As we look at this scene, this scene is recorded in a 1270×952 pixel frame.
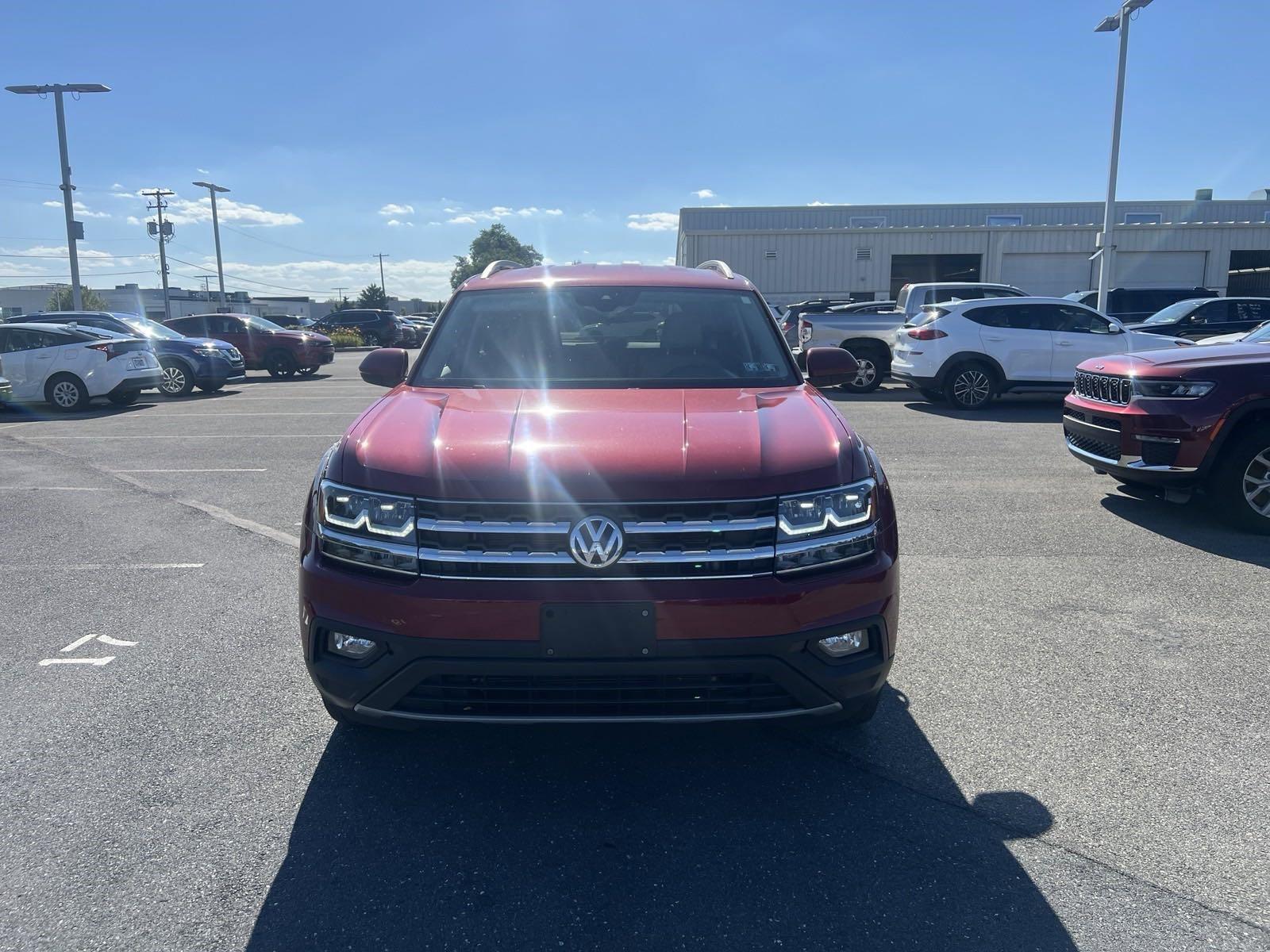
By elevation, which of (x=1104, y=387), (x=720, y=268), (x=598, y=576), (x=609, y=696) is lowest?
(x=609, y=696)

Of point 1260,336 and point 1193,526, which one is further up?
point 1260,336

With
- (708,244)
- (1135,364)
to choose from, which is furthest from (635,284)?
(708,244)

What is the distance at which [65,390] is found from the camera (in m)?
15.0

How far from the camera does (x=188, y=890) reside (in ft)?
8.39

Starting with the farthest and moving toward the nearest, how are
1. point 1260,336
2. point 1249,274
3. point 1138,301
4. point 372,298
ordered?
point 372,298
point 1249,274
point 1138,301
point 1260,336

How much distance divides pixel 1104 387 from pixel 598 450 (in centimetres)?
553

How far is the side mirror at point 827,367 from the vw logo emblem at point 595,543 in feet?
6.76

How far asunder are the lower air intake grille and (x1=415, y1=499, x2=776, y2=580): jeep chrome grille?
1.01 feet

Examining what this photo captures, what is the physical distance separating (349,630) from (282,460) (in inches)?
296

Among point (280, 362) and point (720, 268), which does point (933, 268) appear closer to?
point (280, 362)

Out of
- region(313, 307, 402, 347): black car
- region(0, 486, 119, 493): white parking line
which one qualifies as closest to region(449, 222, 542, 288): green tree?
region(313, 307, 402, 347): black car

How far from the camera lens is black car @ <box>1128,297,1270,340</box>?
54.9 ft

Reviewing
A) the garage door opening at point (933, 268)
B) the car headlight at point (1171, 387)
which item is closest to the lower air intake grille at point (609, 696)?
the car headlight at point (1171, 387)

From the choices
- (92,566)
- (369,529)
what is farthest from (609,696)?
(92,566)
